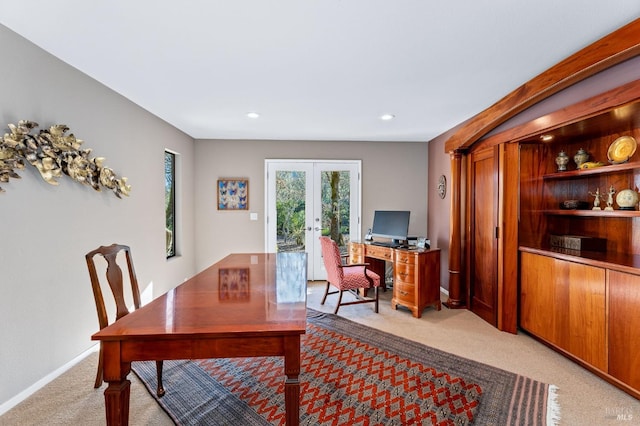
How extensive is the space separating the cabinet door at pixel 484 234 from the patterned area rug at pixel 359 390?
111cm

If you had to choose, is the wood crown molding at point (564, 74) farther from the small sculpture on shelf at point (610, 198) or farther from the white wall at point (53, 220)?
the white wall at point (53, 220)

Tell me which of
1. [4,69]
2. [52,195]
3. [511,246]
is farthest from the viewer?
[511,246]

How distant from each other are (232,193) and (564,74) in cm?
428

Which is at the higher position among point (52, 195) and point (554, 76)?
point (554, 76)

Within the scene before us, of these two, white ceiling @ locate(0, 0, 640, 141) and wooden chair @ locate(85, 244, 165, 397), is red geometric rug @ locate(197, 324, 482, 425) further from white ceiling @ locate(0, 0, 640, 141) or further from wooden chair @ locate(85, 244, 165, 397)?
white ceiling @ locate(0, 0, 640, 141)

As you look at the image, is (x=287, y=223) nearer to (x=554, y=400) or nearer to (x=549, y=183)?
(x=549, y=183)

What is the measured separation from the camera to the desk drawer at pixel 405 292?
3.55 meters

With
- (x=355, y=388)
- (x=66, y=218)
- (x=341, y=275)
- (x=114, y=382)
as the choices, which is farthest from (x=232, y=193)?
(x=114, y=382)

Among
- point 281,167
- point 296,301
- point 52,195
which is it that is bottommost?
point 296,301

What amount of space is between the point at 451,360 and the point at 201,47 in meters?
3.06

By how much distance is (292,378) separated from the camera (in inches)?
51.4

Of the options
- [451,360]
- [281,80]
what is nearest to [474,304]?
[451,360]

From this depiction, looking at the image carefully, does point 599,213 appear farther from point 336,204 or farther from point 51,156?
point 51,156

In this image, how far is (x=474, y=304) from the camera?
3631mm
